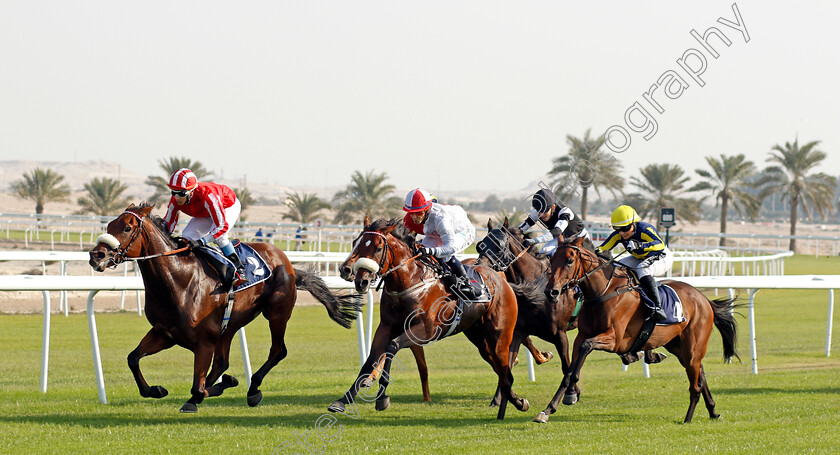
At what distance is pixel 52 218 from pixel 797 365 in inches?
782

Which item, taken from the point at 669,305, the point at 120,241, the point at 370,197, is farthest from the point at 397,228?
the point at 370,197

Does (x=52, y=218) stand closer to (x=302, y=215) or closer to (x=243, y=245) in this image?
(x=302, y=215)

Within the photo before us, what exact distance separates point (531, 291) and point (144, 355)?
294 centimetres

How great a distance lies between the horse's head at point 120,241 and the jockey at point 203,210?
23 centimetres

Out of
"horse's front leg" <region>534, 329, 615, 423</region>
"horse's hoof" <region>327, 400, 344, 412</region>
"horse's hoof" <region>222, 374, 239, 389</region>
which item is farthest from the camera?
"horse's hoof" <region>222, 374, 239, 389</region>

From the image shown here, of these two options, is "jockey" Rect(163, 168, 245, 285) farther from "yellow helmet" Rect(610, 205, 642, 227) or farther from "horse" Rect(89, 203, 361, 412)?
"yellow helmet" Rect(610, 205, 642, 227)

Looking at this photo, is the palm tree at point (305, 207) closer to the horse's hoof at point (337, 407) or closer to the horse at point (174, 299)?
the horse at point (174, 299)

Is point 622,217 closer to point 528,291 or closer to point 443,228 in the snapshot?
point 528,291

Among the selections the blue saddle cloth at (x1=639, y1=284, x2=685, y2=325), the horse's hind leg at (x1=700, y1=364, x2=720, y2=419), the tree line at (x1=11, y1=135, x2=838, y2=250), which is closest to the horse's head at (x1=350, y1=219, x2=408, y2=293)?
the blue saddle cloth at (x1=639, y1=284, x2=685, y2=325)

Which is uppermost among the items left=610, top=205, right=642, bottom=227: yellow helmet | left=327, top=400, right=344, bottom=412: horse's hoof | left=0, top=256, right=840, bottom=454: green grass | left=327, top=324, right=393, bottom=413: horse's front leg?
left=610, top=205, right=642, bottom=227: yellow helmet

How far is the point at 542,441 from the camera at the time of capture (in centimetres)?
532

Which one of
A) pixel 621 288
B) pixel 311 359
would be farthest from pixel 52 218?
pixel 621 288

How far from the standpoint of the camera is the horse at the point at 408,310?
5621 millimetres

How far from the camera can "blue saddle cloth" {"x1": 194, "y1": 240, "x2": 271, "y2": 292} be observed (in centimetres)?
616
